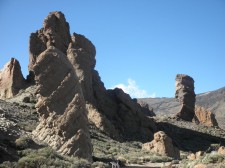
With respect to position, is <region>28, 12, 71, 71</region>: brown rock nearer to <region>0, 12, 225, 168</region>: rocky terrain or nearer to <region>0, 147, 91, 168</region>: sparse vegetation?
<region>0, 12, 225, 168</region>: rocky terrain

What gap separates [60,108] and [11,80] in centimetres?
2914

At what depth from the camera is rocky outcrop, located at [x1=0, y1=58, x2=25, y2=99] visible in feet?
185

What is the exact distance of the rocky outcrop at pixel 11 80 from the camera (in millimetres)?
56312

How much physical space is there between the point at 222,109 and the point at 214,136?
358 ft

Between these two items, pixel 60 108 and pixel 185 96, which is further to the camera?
pixel 185 96

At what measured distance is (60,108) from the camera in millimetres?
29016

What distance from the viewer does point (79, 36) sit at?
194 ft

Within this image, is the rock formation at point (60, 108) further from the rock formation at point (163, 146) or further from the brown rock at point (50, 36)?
the brown rock at point (50, 36)

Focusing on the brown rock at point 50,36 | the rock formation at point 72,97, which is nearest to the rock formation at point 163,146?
the rock formation at point 72,97

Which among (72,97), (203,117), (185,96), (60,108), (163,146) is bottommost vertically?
(163,146)

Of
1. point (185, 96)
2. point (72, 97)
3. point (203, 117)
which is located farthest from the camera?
point (203, 117)

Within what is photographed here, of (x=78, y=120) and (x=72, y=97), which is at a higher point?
(x=72, y=97)

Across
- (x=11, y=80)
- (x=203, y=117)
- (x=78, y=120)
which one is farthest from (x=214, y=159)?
(x=203, y=117)

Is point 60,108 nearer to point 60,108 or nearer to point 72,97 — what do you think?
point 60,108
